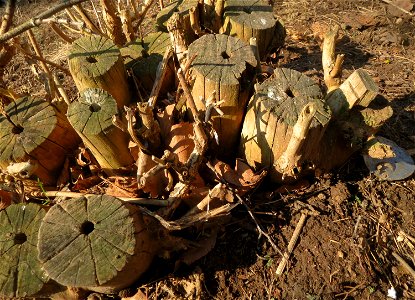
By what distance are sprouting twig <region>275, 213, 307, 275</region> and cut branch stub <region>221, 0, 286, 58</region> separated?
1.70 m

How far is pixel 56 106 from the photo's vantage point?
2.61m

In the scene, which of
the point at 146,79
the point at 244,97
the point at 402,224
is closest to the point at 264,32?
the point at 244,97

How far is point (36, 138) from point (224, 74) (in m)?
1.42

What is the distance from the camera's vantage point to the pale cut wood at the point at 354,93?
2.36 metres

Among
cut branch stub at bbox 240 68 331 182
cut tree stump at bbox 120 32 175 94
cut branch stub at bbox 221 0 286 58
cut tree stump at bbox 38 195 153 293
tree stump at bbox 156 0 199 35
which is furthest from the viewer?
tree stump at bbox 156 0 199 35

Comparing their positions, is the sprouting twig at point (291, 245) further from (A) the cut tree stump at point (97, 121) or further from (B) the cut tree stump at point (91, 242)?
(A) the cut tree stump at point (97, 121)

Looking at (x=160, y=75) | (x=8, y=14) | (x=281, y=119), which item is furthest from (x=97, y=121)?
(x=281, y=119)

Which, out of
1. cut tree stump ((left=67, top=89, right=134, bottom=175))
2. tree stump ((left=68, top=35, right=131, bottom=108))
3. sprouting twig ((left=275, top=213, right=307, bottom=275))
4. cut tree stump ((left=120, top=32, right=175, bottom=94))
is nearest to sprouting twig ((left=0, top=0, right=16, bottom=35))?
tree stump ((left=68, top=35, right=131, bottom=108))

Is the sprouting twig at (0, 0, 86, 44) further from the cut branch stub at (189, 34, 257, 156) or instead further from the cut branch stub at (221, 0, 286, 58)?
the cut branch stub at (221, 0, 286, 58)

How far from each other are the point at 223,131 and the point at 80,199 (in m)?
1.21

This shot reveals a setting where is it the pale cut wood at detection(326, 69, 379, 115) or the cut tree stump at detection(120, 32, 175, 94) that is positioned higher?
the cut tree stump at detection(120, 32, 175, 94)

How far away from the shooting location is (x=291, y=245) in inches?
97.5

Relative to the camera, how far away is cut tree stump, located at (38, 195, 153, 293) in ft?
6.01

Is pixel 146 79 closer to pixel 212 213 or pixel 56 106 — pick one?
pixel 56 106
